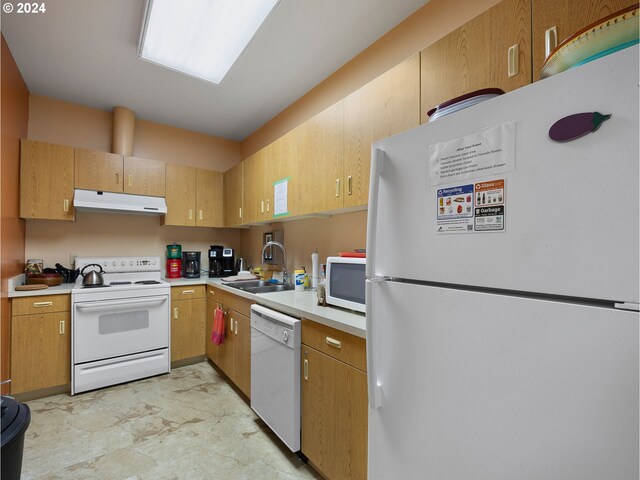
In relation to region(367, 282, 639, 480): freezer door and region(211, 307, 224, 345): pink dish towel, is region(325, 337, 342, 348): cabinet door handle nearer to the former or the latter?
region(367, 282, 639, 480): freezer door

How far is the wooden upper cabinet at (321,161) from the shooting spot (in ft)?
6.06

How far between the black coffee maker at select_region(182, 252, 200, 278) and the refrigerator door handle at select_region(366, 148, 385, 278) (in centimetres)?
304

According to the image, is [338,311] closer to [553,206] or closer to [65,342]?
[553,206]

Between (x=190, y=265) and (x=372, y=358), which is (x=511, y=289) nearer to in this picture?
(x=372, y=358)

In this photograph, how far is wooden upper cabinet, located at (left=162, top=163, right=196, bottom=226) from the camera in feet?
10.6

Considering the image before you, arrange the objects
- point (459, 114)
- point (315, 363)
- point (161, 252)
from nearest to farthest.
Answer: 1. point (459, 114)
2. point (315, 363)
3. point (161, 252)

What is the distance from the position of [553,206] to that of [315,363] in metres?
1.28

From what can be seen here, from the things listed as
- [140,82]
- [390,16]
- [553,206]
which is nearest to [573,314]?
[553,206]

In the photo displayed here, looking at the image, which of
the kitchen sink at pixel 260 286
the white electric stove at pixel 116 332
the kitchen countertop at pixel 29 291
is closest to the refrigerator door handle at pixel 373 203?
the kitchen sink at pixel 260 286

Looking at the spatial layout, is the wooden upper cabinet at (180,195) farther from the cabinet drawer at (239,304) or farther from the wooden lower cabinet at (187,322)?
the cabinet drawer at (239,304)

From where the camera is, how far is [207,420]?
6.86 ft

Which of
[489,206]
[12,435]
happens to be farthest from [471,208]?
[12,435]

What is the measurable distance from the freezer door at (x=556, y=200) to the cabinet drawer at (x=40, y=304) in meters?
2.97

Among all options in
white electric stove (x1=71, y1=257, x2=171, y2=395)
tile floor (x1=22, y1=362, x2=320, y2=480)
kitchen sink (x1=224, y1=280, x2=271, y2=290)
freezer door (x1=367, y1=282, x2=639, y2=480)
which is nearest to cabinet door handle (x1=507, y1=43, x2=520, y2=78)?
freezer door (x1=367, y1=282, x2=639, y2=480)
